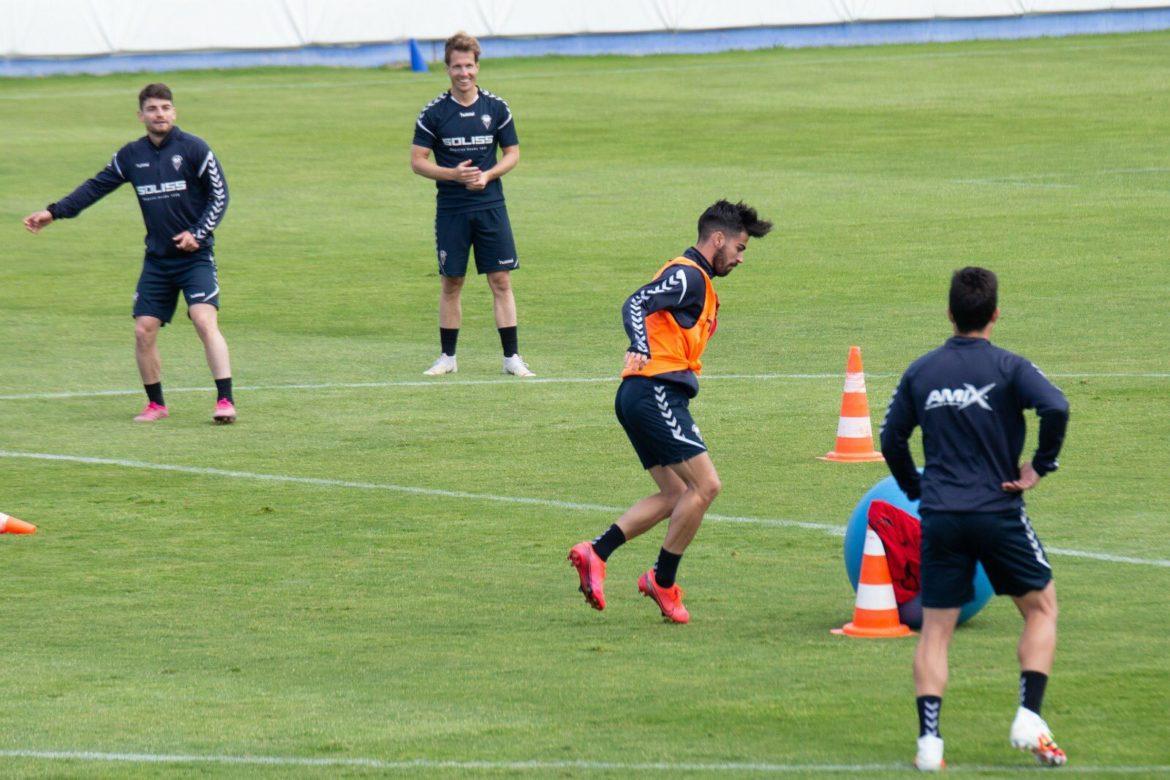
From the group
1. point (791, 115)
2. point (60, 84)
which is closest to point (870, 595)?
point (791, 115)

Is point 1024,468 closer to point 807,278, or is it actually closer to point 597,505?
point 597,505

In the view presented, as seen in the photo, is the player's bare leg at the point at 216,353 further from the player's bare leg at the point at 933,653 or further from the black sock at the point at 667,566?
the player's bare leg at the point at 933,653

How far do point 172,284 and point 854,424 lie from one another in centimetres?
500

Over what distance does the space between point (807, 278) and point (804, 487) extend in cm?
937

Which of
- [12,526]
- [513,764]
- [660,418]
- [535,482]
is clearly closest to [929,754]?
[513,764]

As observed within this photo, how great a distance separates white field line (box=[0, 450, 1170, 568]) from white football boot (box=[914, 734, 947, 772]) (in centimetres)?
329

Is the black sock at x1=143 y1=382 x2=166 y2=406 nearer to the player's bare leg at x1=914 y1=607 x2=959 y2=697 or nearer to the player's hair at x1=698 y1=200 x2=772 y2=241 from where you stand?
the player's hair at x1=698 y1=200 x2=772 y2=241

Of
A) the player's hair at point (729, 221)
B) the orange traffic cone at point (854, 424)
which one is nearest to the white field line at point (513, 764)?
the player's hair at point (729, 221)

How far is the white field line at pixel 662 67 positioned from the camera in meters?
41.4

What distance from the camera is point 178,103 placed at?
38.9 metres

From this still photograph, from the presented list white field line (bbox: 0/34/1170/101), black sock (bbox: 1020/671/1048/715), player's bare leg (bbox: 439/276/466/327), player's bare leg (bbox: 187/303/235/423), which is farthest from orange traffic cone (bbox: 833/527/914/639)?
white field line (bbox: 0/34/1170/101)

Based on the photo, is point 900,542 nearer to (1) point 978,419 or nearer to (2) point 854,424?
(1) point 978,419

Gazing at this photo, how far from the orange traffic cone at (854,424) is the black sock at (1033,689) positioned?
216 inches

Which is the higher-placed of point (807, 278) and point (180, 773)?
point (807, 278)
